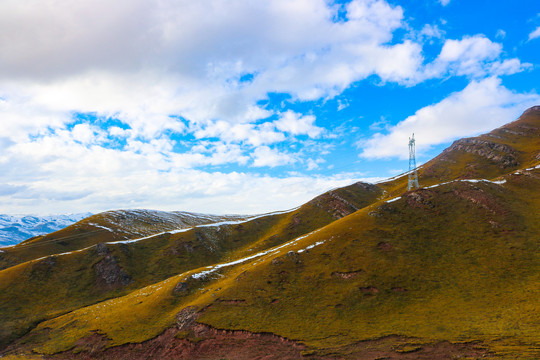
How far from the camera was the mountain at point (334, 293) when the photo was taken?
1711 inches

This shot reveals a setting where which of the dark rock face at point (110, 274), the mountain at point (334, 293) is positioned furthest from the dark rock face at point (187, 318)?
the dark rock face at point (110, 274)

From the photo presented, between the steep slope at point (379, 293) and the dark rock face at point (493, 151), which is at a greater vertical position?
the dark rock face at point (493, 151)

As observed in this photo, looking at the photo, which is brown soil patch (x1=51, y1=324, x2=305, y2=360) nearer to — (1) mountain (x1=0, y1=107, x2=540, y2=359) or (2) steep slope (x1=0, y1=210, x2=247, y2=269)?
(1) mountain (x1=0, y1=107, x2=540, y2=359)

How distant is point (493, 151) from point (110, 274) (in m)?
234

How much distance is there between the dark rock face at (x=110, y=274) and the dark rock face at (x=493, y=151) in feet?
708

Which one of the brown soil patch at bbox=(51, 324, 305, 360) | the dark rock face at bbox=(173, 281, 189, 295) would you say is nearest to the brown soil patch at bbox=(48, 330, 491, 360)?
the brown soil patch at bbox=(51, 324, 305, 360)

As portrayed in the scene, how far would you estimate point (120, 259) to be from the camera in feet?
343

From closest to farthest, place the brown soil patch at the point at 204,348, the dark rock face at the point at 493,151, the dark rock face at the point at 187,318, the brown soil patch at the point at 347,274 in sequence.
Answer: the brown soil patch at the point at 204,348
the dark rock face at the point at 187,318
the brown soil patch at the point at 347,274
the dark rock face at the point at 493,151

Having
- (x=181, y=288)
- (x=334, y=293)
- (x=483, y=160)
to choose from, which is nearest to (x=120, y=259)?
(x=181, y=288)

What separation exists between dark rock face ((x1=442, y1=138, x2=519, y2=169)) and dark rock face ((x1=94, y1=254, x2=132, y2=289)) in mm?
215734

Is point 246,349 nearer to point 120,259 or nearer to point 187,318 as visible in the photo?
point 187,318

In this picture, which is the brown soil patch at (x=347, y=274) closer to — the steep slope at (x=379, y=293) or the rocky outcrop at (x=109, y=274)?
the steep slope at (x=379, y=293)

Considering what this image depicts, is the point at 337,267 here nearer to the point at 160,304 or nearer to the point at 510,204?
the point at 160,304

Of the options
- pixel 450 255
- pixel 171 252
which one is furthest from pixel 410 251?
pixel 171 252
